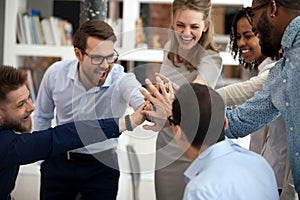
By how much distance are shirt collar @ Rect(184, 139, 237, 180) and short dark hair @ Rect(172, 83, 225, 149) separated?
61 mm

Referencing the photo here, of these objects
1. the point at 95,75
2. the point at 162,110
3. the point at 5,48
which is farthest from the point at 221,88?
the point at 5,48

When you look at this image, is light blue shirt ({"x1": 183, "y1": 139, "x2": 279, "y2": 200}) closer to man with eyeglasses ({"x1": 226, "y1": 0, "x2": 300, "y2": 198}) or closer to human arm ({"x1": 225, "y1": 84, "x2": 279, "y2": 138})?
man with eyeglasses ({"x1": 226, "y1": 0, "x2": 300, "y2": 198})

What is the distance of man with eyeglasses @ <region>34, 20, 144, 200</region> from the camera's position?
2402 mm

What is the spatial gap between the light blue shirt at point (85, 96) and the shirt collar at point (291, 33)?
75 centimetres

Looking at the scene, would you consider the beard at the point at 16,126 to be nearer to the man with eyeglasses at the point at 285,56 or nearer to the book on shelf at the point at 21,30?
the man with eyeglasses at the point at 285,56

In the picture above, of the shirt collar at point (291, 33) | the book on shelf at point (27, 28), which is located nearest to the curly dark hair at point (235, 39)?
the shirt collar at point (291, 33)

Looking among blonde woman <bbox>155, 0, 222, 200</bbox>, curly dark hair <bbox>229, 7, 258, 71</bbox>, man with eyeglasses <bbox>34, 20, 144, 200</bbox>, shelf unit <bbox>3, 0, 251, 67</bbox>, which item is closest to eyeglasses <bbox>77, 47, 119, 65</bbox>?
man with eyeglasses <bbox>34, 20, 144, 200</bbox>

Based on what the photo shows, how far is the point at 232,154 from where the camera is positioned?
161 centimetres

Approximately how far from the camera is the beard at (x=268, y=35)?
70.6 inches

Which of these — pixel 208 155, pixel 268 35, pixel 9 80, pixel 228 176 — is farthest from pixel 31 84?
pixel 228 176

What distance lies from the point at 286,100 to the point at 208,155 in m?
0.37

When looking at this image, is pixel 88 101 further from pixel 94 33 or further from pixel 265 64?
pixel 265 64

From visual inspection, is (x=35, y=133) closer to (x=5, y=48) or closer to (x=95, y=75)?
(x=95, y=75)

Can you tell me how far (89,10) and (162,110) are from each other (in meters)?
1.03
